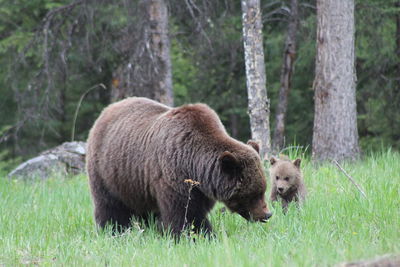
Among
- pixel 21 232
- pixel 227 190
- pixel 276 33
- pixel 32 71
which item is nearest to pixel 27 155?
pixel 32 71

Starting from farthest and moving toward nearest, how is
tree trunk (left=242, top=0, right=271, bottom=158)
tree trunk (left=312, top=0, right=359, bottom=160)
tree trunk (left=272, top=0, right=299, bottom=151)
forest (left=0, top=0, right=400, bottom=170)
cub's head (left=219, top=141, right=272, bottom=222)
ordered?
tree trunk (left=272, top=0, right=299, bottom=151), forest (left=0, top=0, right=400, bottom=170), tree trunk (left=312, top=0, right=359, bottom=160), tree trunk (left=242, top=0, right=271, bottom=158), cub's head (left=219, top=141, right=272, bottom=222)

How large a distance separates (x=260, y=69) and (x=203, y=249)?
17.4ft

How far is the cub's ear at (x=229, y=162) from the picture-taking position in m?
5.93

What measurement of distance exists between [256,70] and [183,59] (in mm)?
10650

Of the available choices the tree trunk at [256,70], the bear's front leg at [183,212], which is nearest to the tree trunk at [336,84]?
the tree trunk at [256,70]

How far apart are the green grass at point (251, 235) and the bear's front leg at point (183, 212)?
0.51 feet

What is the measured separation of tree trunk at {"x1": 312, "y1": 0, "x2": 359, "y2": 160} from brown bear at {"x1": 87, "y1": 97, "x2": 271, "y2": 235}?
4297 millimetres

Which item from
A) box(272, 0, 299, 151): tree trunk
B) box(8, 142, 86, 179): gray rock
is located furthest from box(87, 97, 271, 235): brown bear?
box(272, 0, 299, 151): tree trunk

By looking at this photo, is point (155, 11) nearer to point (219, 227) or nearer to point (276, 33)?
point (276, 33)

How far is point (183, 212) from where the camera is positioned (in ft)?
20.7

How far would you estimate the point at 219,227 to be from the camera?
6980mm

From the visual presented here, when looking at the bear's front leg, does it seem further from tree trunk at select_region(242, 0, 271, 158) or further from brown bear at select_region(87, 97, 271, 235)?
tree trunk at select_region(242, 0, 271, 158)

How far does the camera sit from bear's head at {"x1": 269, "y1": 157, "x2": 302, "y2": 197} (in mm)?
7527

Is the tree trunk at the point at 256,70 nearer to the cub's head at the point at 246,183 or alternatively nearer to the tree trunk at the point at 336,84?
the tree trunk at the point at 336,84
